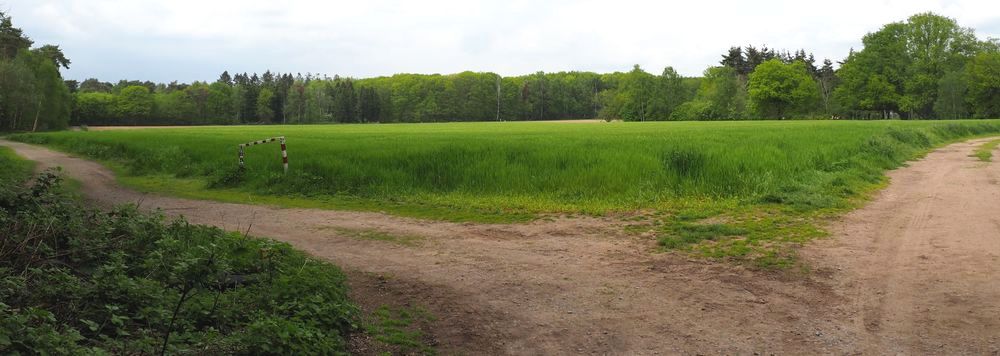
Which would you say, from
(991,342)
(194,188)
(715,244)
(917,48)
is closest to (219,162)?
(194,188)

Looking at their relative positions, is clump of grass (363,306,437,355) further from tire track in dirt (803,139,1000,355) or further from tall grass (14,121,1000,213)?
tall grass (14,121,1000,213)

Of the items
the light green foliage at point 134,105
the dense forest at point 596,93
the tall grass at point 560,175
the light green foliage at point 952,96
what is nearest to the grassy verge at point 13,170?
the tall grass at point 560,175

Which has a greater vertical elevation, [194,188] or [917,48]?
[917,48]

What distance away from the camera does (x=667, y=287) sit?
20.2 feet

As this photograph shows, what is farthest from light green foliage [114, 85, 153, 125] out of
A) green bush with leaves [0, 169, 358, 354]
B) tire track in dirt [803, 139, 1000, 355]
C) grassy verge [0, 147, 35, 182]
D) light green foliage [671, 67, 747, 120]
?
tire track in dirt [803, 139, 1000, 355]

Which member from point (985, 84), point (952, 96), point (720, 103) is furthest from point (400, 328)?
point (720, 103)

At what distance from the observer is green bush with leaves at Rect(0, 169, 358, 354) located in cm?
359

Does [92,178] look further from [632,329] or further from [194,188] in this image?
[632,329]

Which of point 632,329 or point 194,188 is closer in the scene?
point 632,329

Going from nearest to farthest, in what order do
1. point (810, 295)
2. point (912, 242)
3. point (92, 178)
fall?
point (810, 295) → point (912, 242) → point (92, 178)

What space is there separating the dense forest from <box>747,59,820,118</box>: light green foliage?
174 mm

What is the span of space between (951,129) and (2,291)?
48512 millimetres

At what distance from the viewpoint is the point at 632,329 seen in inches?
195

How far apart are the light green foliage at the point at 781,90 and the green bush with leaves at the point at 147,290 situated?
3343 inches
